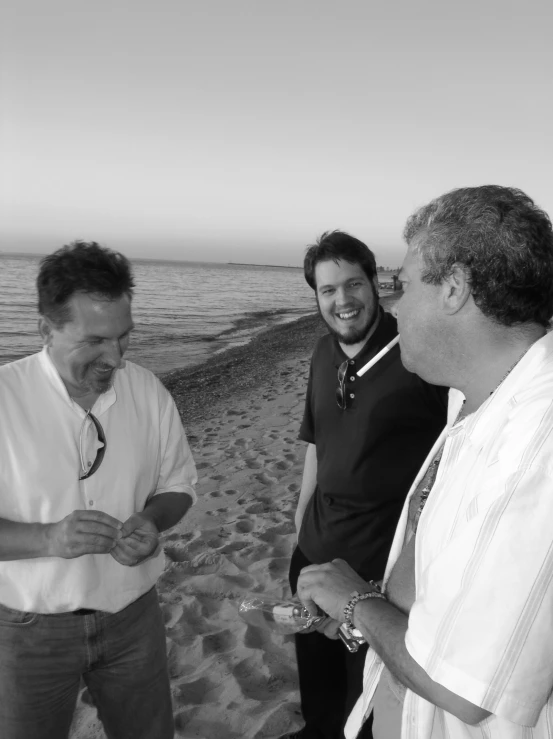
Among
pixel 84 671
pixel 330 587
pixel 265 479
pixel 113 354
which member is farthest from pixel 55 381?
pixel 265 479

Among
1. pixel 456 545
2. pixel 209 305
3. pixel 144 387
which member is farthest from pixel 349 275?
pixel 209 305

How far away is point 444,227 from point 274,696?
278 centimetres

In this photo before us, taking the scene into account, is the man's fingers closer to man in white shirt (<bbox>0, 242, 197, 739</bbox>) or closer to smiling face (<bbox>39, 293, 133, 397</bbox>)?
man in white shirt (<bbox>0, 242, 197, 739</bbox>)

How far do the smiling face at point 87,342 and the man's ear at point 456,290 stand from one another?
4.20ft

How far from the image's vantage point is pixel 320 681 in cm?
275

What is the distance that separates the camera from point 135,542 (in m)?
2.01

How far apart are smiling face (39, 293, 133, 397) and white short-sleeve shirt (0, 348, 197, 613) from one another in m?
0.06

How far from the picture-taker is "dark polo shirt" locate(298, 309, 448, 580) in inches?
102

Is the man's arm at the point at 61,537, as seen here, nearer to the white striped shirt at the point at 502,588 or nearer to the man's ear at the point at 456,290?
the white striped shirt at the point at 502,588

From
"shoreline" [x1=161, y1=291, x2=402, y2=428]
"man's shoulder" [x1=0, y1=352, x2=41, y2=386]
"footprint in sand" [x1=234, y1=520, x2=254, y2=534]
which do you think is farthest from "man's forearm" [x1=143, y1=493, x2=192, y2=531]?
"shoreline" [x1=161, y1=291, x2=402, y2=428]

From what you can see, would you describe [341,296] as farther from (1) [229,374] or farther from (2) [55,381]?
(1) [229,374]

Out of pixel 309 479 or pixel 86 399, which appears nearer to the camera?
pixel 86 399

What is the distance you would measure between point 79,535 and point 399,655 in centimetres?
111

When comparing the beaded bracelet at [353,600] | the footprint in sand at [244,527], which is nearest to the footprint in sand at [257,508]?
the footprint in sand at [244,527]
